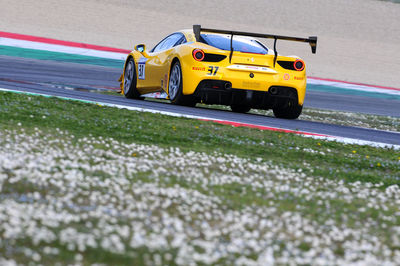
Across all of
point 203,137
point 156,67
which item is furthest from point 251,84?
point 203,137

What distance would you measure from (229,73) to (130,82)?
240 centimetres

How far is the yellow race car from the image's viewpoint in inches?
362

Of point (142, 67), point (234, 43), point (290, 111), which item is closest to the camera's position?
point (234, 43)

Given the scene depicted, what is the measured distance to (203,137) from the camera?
6953 millimetres

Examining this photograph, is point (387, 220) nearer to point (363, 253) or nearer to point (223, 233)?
point (363, 253)

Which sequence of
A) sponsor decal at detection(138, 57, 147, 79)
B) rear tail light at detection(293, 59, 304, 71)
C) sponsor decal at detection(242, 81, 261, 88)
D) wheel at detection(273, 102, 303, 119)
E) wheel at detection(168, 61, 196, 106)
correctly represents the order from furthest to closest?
1. sponsor decal at detection(138, 57, 147, 79)
2. wheel at detection(273, 102, 303, 119)
3. rear tail light at detection(293, 59, 304, 71)
4. wheel at detection(168, 61, 196, 106)
5. sponsor decal at detection(242, 81, 261, 88)

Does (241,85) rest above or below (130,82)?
above

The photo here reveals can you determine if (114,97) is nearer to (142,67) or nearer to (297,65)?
(142,67)

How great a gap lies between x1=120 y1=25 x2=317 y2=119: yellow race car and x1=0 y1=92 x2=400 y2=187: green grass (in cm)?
128

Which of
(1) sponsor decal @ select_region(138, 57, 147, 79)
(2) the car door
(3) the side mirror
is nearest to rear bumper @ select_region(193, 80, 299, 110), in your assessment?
(2) the car door

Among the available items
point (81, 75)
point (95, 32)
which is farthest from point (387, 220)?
point (95, 32)

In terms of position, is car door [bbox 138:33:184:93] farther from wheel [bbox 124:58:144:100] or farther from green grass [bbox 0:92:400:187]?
green grass [bbox 0:92:400:187]

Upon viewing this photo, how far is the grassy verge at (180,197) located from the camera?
3391 millimetres

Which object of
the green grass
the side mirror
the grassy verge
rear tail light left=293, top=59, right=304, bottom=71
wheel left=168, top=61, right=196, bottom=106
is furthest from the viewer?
the side mirror
